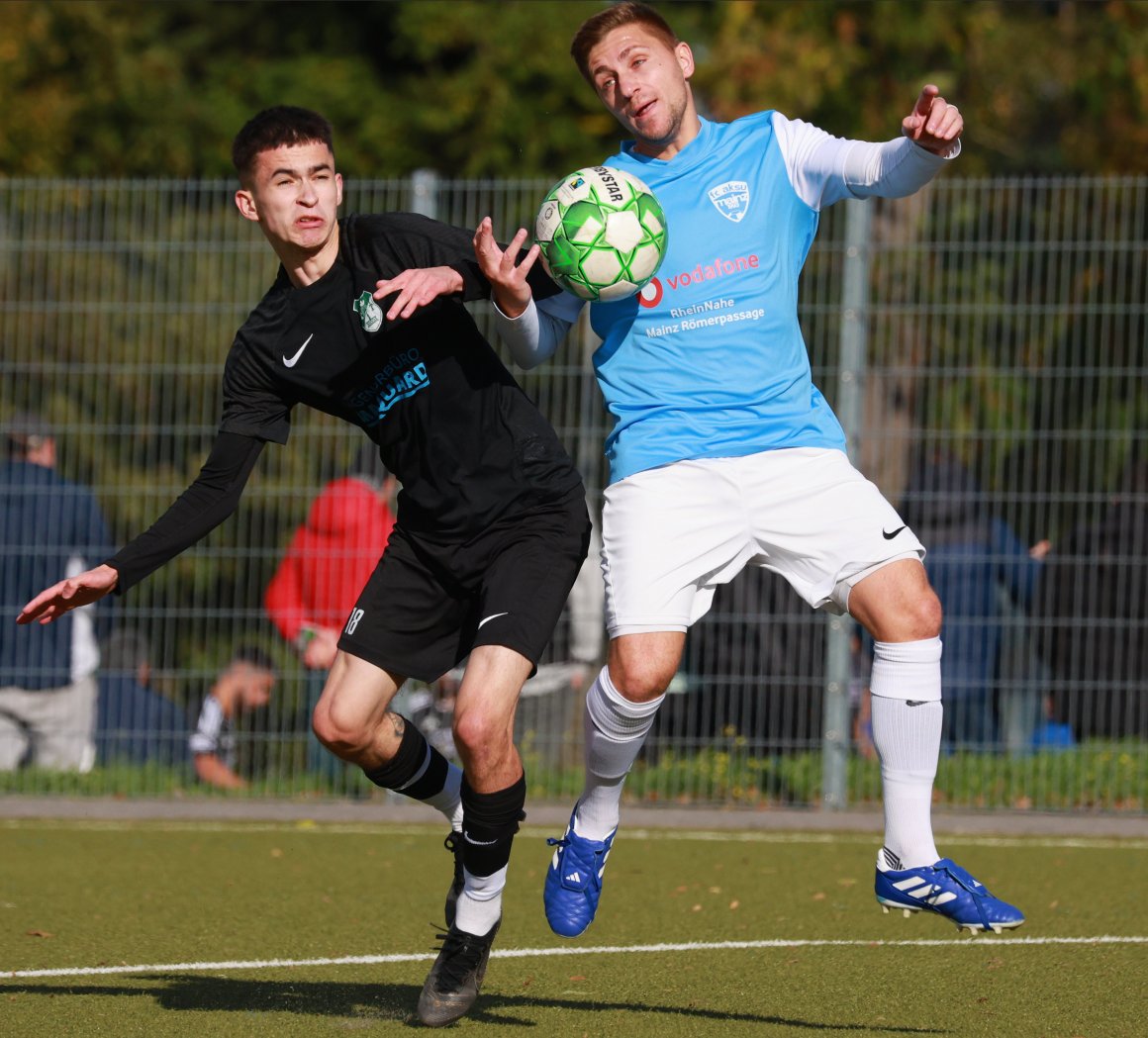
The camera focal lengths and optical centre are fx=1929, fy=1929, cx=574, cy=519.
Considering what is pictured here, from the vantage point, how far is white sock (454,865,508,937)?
542cm

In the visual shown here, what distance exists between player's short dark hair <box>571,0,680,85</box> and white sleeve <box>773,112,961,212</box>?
1.42ft

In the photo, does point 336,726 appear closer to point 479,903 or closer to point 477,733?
point 477,733

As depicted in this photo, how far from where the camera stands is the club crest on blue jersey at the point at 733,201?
559 cm

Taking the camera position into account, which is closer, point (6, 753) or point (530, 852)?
point (530, 852)

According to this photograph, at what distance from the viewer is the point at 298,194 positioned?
18.4 feet

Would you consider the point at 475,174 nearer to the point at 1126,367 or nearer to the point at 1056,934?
the point at 1126,367

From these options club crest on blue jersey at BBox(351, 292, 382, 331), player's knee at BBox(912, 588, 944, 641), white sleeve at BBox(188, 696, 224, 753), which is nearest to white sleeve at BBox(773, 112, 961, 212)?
player's knee at BBox(912, 588, 944, 641)

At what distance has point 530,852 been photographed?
29.7ft

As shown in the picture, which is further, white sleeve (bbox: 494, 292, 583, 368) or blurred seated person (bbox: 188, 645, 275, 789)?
blurred seated person (bbox: 188, 645, 275, 789)

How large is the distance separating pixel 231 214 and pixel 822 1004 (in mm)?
6736

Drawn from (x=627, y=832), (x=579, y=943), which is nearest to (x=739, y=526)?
(x=579, y=943)

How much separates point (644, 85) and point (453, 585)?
1.56 m

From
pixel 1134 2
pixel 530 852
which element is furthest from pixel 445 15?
pixel 530 852

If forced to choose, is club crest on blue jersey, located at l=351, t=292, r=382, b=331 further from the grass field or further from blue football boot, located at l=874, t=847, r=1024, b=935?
blue football boot, located at l=874, t=847, r=1024, b=935
